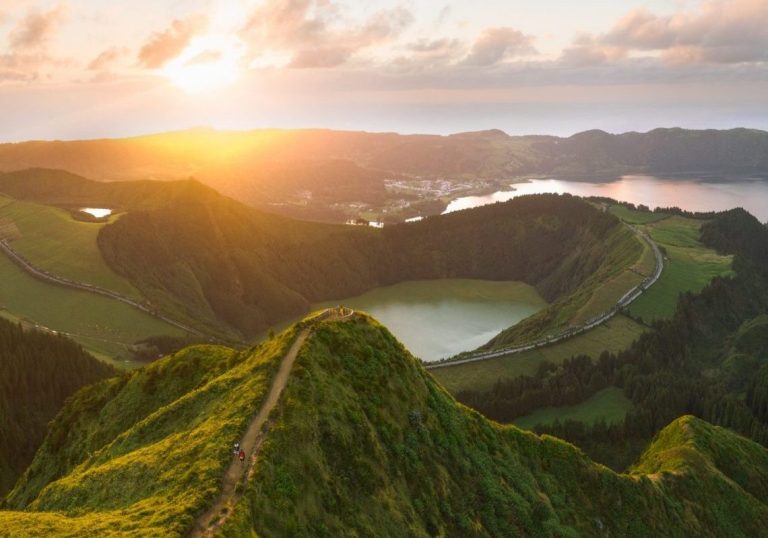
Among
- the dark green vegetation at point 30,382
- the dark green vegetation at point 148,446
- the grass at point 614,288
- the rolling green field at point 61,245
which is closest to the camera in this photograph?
the dark green vegetation at point 148,446

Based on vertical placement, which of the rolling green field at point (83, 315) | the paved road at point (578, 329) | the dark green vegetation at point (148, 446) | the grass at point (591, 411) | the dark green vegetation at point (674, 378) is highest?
the dark green vegetation at point (148, 446)

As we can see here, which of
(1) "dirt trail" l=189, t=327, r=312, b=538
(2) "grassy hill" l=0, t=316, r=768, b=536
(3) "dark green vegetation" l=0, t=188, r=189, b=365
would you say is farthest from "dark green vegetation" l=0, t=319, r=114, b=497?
(1) "dirt trail" l=189, t=327, r=312, b=538

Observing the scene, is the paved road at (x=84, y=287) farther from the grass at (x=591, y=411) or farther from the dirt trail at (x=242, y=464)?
the dirt trail at (x=242, y=464)

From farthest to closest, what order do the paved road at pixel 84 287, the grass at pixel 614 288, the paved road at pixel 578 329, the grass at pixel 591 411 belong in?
1. the grass at pixel 614 288
2. the paved road at pixel 84 287
3. the paved road at pixel 578 329
4. the grass at pixel 591 411

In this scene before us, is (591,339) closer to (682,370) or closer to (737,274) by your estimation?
(682,370)

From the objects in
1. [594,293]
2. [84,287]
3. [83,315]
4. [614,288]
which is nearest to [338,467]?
[83,315]

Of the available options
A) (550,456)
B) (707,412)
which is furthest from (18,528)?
(707,412)

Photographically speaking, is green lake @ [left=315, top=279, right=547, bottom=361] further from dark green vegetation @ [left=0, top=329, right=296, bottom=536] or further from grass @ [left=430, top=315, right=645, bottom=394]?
dark green vegetation @ [left=0, top=329, right=296, bottom=536]

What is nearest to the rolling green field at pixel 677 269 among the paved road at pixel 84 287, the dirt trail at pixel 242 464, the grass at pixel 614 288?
the grass at pixel 614 288
